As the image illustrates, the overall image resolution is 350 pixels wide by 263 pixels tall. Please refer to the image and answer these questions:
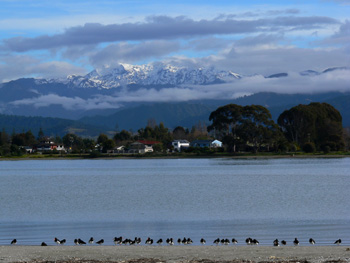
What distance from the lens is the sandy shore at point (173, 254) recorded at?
18.9 meters

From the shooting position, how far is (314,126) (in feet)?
399

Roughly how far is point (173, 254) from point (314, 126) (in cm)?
10492

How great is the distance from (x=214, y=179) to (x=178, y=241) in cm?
4007

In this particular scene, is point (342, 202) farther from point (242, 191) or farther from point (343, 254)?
point (343, 254)

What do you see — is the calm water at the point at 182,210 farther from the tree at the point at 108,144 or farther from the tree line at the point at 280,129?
the tree at the point at 108,144

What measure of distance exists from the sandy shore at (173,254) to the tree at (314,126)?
315 feet

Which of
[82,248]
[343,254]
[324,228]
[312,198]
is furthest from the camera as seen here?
[312,198]

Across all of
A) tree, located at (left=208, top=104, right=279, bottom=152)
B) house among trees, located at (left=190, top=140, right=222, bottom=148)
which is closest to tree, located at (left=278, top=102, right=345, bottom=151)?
tree, located at (left=208, top=104, right=279, bottom=152)

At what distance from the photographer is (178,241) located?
24.4 m

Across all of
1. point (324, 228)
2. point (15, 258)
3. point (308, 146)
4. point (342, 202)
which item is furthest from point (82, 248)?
point (308, 146)

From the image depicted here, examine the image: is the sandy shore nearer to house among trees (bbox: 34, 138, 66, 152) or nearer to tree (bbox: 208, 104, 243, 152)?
tree (bbox: 208, 104, 243, 152)

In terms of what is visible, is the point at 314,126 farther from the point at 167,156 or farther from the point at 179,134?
the point at 179,134

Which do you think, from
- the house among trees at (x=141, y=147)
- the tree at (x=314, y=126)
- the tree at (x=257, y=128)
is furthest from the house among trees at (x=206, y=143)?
the tree at (x=257, y=128)

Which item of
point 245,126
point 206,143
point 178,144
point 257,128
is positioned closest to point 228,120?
point 245,126
